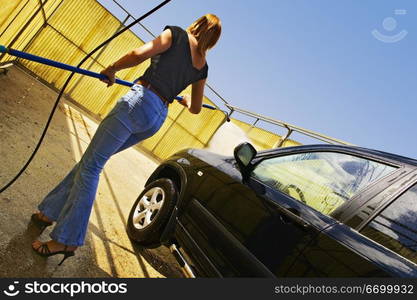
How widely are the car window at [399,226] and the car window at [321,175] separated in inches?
9.0

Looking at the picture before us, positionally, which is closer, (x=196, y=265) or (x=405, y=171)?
(x=405, y=171)

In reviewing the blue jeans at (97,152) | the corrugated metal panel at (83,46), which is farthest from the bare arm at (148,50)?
the corrugated metal panel at (83,46)

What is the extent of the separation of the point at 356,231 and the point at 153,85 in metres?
A: 1.51

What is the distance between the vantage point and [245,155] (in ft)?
7.35

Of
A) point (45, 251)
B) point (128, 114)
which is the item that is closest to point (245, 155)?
point (128, 114)

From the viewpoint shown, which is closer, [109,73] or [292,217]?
[292,217]

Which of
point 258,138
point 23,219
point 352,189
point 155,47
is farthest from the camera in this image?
point 258,138

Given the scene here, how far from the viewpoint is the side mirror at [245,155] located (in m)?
2.22

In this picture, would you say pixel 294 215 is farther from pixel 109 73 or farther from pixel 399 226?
pixel 109 73

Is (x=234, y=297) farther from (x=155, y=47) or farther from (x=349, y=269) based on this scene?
(x=155, y=47)

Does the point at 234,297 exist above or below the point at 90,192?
above

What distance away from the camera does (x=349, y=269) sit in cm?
133

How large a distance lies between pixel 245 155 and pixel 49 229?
5.36ft

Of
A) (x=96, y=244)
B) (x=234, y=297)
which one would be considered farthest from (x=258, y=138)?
(x=234, y=297)
